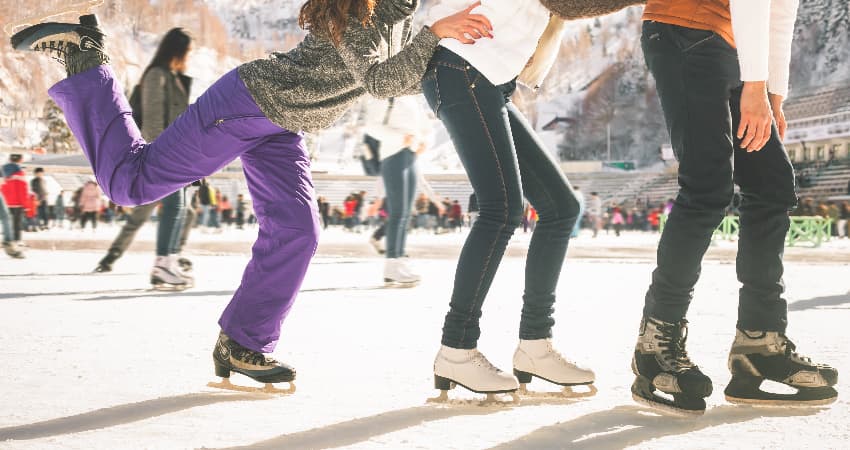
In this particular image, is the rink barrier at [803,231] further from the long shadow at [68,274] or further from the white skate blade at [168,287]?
the white skate blade at [168,287]

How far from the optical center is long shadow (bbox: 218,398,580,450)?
147cm

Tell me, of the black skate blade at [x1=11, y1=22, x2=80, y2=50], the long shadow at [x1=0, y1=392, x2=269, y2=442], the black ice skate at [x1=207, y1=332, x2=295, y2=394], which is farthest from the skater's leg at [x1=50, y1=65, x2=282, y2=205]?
the long shadow at [x1=0, y1=392, x2=269, y2=442]

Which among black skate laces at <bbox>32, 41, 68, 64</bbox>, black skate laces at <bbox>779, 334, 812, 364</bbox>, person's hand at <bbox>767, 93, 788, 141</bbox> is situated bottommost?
black skate laces at <bbox>779, 334, 812, 364</bbox>

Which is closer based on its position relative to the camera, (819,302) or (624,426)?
(624,426)

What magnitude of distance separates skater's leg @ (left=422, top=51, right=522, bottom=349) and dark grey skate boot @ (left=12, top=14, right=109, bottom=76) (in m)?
0.89

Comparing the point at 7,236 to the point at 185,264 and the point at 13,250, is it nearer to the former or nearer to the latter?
the point at 13,250

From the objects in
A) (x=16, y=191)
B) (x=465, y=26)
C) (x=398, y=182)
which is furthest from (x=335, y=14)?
(x=16, y=191)

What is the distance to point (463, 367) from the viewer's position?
6.14ft

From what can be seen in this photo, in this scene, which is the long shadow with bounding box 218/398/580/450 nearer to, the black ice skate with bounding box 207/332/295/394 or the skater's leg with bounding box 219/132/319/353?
the black ice skate with bounding box 207/332/295/394

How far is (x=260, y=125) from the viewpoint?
1.98 m

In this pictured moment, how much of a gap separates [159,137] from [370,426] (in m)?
Answer: 0.96

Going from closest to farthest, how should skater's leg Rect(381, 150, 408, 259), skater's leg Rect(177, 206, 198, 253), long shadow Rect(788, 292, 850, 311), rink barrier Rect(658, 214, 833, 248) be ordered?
long shadow Rect(788, 292, 850, 311) → skater's leg Rect(381, 150, 408, 259) → skater's leg Rect(177, 206, 198, 253) → rink barrier Rect(658, 214, 833, 248)

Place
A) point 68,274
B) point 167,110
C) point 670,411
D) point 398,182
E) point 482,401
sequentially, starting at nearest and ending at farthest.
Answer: point 670,411 → point 482,401 → point 167,110 → point 398,182 → point 68,274

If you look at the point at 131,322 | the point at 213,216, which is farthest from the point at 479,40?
the point at 213,216
